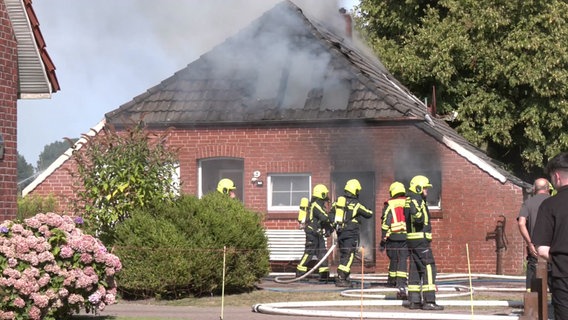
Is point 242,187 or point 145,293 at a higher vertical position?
point 242,187

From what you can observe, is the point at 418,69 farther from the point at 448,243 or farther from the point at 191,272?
the point at 191,272

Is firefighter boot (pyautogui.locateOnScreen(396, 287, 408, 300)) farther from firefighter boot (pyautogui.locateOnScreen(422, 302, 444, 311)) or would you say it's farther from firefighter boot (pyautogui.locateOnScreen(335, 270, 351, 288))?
firefighter boot (pyautogui.locateOnScreen(335, 270, 351, 288))

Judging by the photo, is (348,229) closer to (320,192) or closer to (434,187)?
(320,192)

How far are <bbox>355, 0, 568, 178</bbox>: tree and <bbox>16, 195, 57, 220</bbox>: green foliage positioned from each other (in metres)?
11.3

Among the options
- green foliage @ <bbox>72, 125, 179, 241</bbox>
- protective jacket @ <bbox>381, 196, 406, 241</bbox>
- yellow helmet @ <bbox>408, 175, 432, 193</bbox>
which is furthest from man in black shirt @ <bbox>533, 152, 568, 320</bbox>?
green foliage @ <bbox>72, 125, 179, 241</bbox>

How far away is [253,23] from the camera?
77.9ft

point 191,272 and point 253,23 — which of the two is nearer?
point 191,272

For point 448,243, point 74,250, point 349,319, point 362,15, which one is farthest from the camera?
point 362,15

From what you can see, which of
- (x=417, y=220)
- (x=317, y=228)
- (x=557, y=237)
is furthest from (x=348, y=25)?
(x=557, y=237)

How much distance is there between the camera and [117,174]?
16719 mm

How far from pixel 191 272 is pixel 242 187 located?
712 cm

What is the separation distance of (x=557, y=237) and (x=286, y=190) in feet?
50.2

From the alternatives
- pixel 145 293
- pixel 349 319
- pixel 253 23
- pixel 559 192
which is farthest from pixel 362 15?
pixel 559 192

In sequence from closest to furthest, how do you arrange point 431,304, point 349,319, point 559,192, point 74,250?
point 559,192, point 74,250, point 349,319, point 431,304
